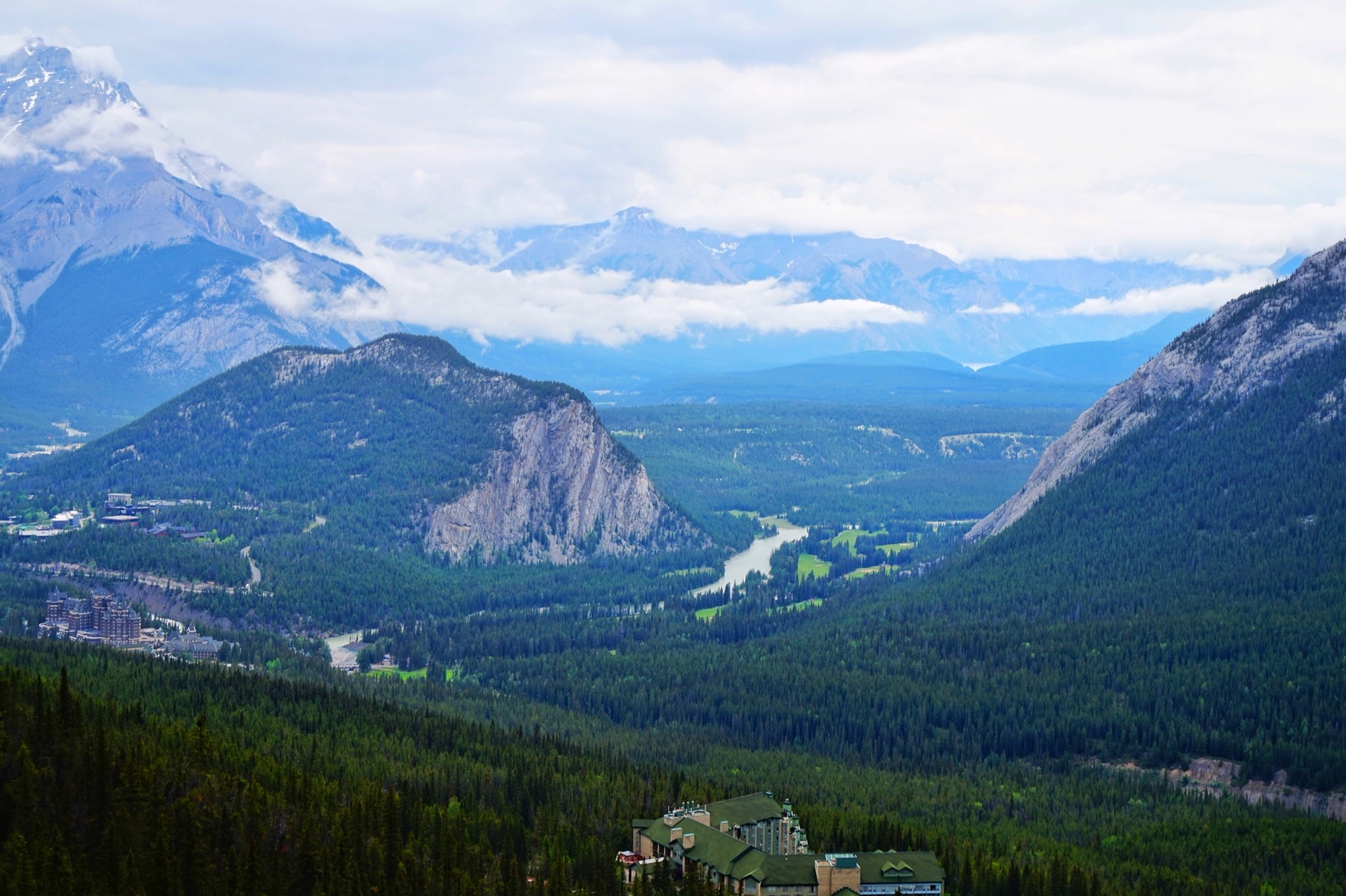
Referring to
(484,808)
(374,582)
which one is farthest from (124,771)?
(374,582)

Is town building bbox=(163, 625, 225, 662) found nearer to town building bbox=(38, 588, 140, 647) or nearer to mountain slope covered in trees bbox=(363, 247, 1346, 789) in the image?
town building bbox=(38, 588, 140, 647)

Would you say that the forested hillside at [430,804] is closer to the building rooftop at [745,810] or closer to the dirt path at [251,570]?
the building rooftop at [745,810]

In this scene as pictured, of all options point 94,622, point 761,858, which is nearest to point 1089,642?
point 761,858

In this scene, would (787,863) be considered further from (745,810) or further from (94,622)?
(94,622)

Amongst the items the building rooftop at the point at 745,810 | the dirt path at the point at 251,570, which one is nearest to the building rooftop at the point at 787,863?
the building rooftop at the point at 745,810

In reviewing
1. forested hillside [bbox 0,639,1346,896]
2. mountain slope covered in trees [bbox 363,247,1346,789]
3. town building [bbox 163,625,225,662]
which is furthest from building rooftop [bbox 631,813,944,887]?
town building [bbox 163,625,225,662]
